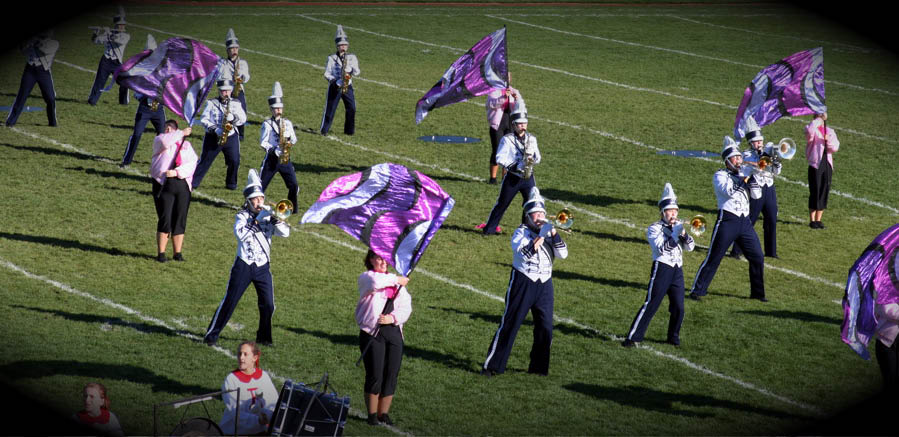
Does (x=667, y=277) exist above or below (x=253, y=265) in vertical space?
above

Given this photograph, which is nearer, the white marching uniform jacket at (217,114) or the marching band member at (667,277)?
the marching band member at (667,277)

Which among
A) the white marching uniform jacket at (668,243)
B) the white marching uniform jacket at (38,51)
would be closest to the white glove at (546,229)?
the white marching uniform jacket at (668,243)

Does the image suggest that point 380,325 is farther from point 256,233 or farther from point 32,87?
point 32,87

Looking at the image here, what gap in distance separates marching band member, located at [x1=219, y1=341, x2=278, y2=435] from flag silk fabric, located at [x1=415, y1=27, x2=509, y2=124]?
8042mm

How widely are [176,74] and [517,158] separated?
501 cm

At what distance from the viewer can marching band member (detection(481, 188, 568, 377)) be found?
415 inches

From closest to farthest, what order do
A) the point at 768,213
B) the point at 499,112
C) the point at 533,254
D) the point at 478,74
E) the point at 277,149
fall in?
the point at 533,254 < the point at 768,213 < the point at 277,149 < the point at 478,74 < the point at 499,112

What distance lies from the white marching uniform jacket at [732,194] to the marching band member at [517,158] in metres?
2.63

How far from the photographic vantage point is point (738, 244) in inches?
514

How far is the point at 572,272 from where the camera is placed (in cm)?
1401

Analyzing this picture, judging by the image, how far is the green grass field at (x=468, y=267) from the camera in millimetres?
10234

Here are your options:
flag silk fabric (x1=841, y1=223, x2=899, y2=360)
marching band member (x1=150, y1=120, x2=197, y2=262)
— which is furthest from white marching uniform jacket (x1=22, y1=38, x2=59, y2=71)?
flag silk fabric (x1=841, y1=223, x2=899, y2=360)

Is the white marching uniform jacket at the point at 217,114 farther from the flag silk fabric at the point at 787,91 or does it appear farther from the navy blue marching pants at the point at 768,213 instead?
the navy blue marching pants at the point at 768,213

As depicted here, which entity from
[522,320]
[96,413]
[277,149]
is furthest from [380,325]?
[277,149]
